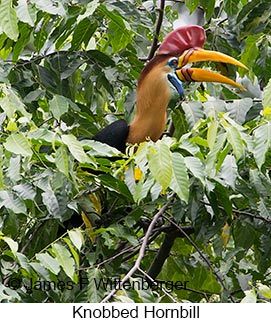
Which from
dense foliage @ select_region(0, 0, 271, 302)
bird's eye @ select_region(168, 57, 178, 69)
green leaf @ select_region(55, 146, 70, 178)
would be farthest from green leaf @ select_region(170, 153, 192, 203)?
bird's eye @ select_region(168, 57, 178, 69)

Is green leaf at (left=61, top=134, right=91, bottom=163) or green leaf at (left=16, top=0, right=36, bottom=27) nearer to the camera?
green leaf at (left=61, top=134, right=91, bottom=163)

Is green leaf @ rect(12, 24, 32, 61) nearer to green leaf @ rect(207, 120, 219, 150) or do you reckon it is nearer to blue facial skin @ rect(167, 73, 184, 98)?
blue facial skin @ rect(167, 73, 184, 98)

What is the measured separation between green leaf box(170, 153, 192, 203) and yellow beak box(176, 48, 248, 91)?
672 millimetres

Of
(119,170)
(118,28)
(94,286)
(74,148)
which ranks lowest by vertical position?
(94,286)

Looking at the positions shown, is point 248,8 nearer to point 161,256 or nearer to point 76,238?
point 161,256

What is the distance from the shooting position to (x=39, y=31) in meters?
2.57

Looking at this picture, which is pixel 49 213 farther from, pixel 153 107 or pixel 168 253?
pixel 153 107

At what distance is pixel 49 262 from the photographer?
1882 millimetres

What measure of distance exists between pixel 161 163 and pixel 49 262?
339 millimetres

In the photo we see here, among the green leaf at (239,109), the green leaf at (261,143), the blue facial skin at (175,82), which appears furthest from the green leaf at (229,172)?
the blue facial skin at (175,82)

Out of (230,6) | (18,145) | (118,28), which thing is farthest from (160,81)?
(18,145)

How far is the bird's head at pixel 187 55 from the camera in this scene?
2.60 metres

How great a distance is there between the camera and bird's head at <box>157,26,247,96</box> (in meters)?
2.60

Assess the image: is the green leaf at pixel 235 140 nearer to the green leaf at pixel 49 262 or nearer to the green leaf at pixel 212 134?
the green leaf at pixel 212 134
